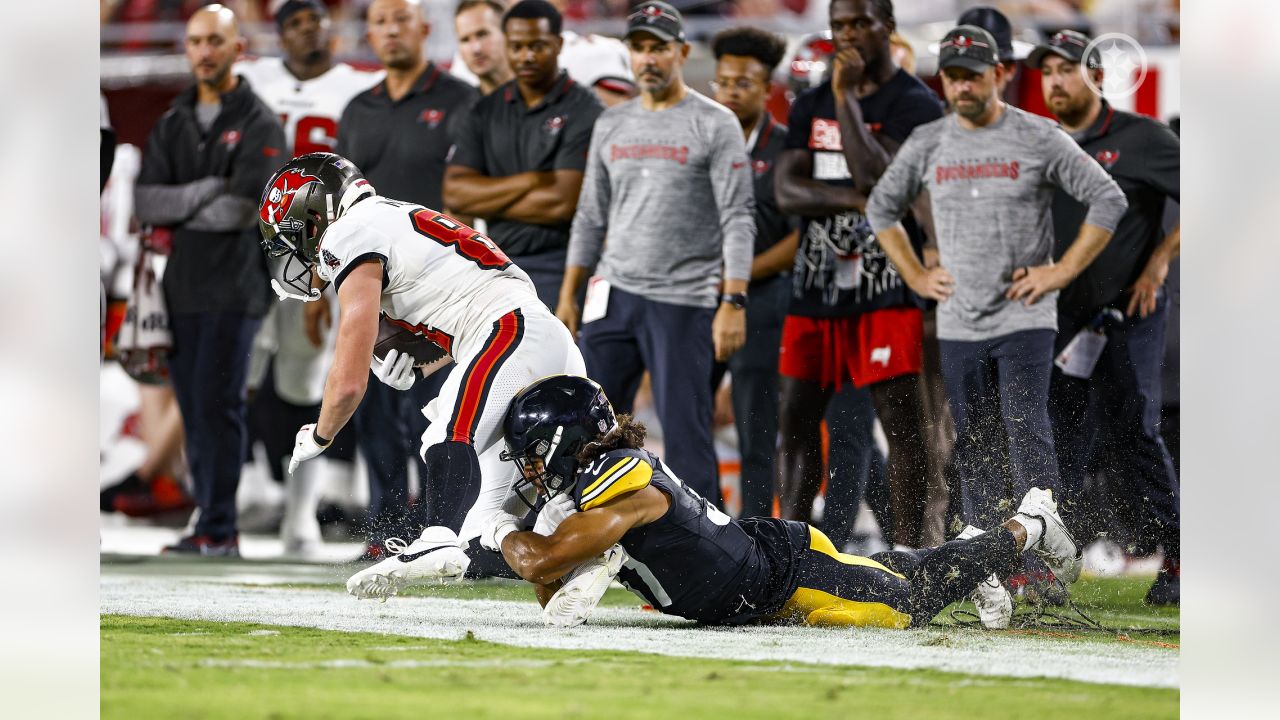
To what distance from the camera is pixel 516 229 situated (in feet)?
22.0

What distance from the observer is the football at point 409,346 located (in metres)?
5.52

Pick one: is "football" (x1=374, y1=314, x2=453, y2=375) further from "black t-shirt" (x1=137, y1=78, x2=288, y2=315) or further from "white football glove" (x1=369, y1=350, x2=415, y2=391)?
"black t-shirt" (x1=137, y1=78, x2=288, y2=315)

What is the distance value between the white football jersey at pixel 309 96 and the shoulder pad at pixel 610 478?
141 inches

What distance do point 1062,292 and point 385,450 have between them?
3.01 meters

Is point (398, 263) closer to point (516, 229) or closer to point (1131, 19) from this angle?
point (516, 229)

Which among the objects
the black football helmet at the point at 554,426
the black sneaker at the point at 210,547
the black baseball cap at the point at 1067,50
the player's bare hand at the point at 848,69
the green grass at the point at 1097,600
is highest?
the black baseball cap at the point at 1067,50

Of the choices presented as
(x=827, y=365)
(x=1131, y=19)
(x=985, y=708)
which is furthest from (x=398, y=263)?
(x=1131, y=19)

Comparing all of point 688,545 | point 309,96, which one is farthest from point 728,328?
point 309,96

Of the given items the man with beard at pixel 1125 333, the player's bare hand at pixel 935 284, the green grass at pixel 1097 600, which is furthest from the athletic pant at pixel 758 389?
the man with beard at pixel 1125 333

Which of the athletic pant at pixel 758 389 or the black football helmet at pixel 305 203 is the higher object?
the black football helmet at pixel 305 203

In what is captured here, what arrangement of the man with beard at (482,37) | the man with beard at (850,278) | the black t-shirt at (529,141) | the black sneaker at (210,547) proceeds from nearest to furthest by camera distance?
the man with beard at (850,278), the black t-shirt at (529,141), the man with beard at (482,37), the black sneaker at (210,547)

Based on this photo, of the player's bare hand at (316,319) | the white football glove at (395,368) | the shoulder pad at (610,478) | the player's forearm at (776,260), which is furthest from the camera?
the player's bare hand at (316,319)

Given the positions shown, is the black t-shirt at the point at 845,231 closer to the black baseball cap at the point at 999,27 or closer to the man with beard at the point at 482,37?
the black baseball cap at the point at 999,27

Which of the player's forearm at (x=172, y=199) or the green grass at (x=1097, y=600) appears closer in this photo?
the green grass at (x=1097, y=600)
